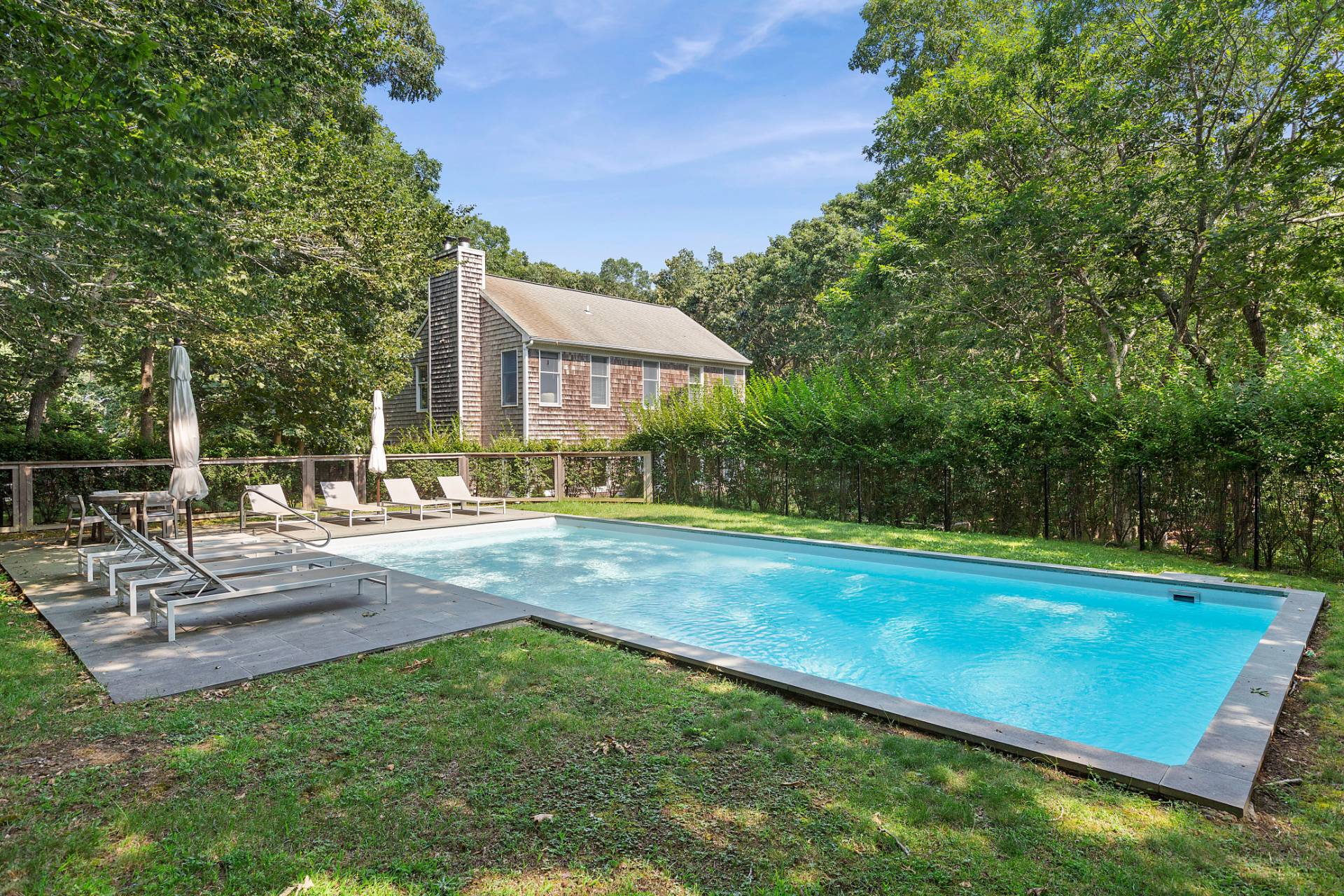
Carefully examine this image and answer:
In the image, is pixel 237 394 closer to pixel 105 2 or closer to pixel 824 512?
pixel 105 2

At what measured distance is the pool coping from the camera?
2.88 meters

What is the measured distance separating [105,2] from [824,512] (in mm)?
12945

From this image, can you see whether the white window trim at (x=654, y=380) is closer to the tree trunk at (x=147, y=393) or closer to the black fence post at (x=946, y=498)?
the black fence post at (x=946, y=498)

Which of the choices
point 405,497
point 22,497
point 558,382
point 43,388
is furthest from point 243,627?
point 43,388

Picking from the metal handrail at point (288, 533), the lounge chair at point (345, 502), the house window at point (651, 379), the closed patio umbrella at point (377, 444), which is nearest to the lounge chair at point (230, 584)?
the metal handrail at point (288, 533)

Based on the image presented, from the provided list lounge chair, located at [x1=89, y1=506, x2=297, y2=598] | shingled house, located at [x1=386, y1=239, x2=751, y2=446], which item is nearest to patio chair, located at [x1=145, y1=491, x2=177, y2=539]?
lounge chair, located at [x1=89, y1=506, x2=297, y2=598]

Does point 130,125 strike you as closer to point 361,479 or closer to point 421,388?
point 361,479

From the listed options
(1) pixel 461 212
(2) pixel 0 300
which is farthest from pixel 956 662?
(1) pixel 461 212

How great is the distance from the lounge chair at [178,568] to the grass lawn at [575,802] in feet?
4.85

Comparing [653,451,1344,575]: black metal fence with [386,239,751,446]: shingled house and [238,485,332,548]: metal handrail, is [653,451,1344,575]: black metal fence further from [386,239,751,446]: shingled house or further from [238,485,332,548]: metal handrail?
[238,485,332,548]: metal handrail

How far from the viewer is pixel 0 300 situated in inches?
341

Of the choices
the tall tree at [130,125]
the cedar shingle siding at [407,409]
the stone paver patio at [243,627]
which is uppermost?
the tall tree at [130,125]

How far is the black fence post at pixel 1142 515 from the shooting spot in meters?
9.54

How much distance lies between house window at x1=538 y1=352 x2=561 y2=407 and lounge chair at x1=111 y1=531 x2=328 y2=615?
1246 centimetres
